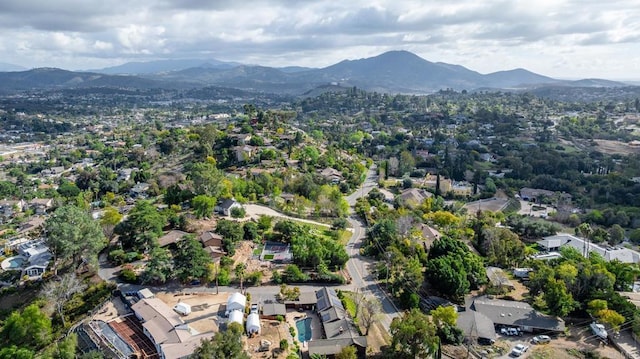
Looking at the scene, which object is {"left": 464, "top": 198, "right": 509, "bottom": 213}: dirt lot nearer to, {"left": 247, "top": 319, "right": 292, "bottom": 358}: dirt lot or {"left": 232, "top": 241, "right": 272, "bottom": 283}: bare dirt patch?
{"left": 232, "top": 241, "right": 272, "bottom": 283}: bare dirt patch

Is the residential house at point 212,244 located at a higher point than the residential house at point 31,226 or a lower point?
higher

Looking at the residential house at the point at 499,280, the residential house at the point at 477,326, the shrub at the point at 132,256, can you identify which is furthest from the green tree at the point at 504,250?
the shrub at the point at 132,256

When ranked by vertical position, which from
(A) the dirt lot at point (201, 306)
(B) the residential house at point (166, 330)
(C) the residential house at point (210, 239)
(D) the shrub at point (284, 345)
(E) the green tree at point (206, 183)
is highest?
(E) the green tree at point (206, 183)

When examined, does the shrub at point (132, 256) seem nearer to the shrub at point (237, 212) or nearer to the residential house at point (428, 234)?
the shrub at point (237, 212)

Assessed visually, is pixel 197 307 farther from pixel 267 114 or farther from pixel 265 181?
pixel 267 114

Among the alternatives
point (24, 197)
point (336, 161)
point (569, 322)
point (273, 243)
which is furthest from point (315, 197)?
point (24, 197)

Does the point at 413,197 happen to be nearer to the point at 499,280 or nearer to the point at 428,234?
the point at 428,234

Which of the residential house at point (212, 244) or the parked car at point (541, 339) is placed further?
the residential house at point (212, 244)
